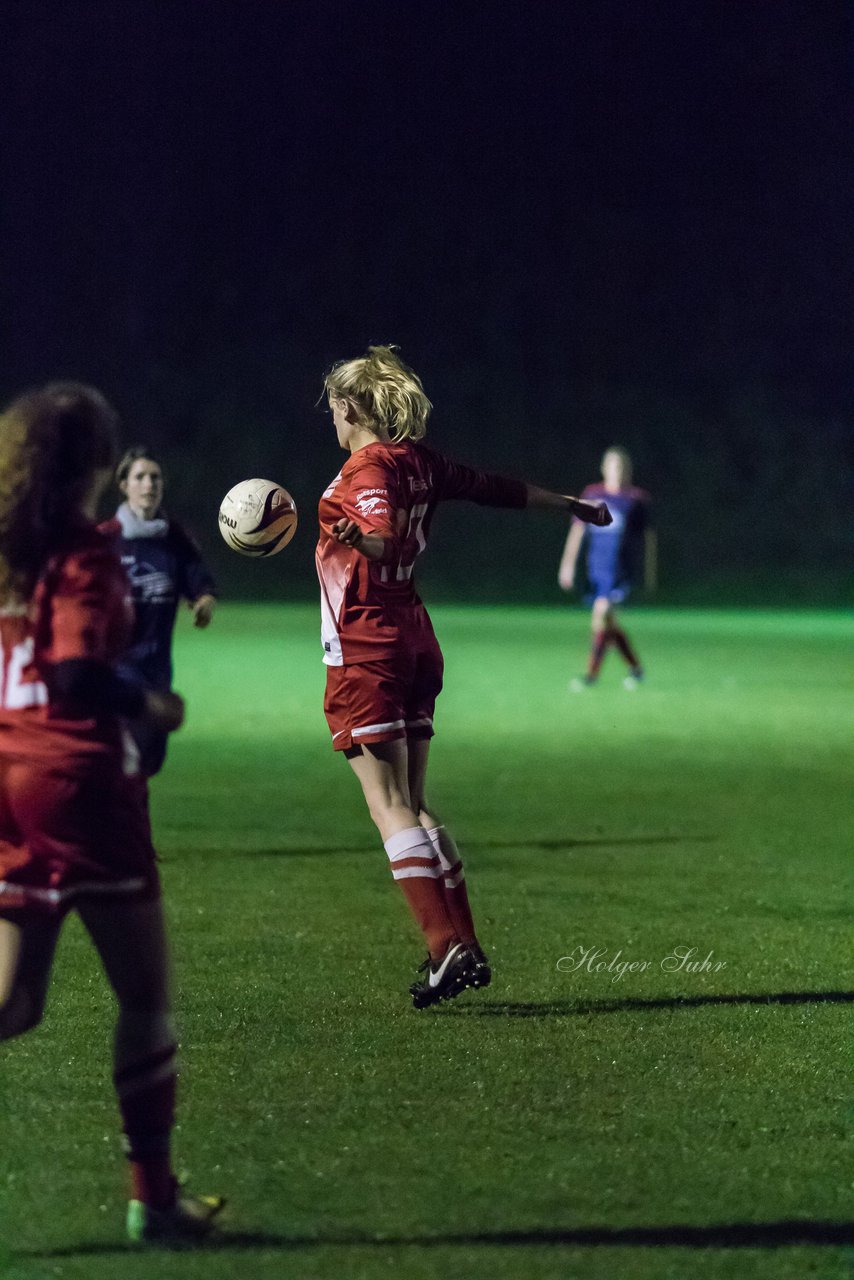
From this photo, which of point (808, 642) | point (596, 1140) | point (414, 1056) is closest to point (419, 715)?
point (414, 1056)

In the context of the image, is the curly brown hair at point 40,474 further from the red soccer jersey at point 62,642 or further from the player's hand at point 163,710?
the player's hand at point 163,710

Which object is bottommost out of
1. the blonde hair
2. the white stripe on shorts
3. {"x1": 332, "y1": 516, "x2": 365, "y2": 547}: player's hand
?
the white stripe on shorts

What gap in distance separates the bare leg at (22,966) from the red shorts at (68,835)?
78 mm

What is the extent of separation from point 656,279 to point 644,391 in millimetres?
3168

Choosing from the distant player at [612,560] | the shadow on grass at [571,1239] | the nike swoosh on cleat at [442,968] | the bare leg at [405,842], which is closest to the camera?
the shadow on grass at [571,1239]

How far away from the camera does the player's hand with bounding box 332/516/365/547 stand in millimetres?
5570

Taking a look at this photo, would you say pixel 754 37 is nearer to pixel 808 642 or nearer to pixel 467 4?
pixel 467 4

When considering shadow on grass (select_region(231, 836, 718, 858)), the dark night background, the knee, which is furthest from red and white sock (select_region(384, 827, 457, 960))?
the dark night background

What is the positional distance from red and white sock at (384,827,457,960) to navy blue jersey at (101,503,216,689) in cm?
265

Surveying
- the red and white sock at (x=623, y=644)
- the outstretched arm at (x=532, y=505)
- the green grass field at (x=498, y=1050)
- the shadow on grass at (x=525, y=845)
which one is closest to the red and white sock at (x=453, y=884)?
the green grass field at (x=498, y=1050)

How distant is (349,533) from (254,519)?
1234 millimetres

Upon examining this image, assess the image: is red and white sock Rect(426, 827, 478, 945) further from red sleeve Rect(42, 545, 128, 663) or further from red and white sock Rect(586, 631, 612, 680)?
red and white sock Rect(586, 631, 612, 680)

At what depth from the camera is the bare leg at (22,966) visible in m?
3.97

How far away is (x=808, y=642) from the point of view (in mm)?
26984
